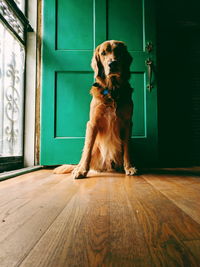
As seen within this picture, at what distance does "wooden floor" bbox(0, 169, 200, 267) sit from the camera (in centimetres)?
41

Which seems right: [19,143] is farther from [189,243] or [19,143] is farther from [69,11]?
[189,243]

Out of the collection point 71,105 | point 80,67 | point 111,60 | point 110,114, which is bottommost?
point 110,114

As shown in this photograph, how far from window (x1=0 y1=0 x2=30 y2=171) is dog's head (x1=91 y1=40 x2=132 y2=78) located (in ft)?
2.63

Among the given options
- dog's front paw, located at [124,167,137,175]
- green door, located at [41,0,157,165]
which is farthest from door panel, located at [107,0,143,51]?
dog's front paw, located at [124,167,137,175]

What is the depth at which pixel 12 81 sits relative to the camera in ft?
6.57

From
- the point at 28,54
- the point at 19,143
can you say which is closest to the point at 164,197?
the point at 19,143

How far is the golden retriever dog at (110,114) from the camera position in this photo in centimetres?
182

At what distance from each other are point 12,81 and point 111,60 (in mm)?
978

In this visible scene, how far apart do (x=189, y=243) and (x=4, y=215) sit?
0.57 metres

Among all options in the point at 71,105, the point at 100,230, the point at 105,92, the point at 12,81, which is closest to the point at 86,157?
the point at 105,92

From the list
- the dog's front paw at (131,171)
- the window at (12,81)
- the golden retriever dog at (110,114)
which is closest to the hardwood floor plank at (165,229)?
the dog's front paw at (131,171)

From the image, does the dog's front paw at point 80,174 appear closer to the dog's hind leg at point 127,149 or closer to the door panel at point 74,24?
the dog's hind leg at point 127,149

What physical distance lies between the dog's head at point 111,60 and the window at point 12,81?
801 mm

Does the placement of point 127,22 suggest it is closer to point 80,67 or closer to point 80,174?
point 80,67
